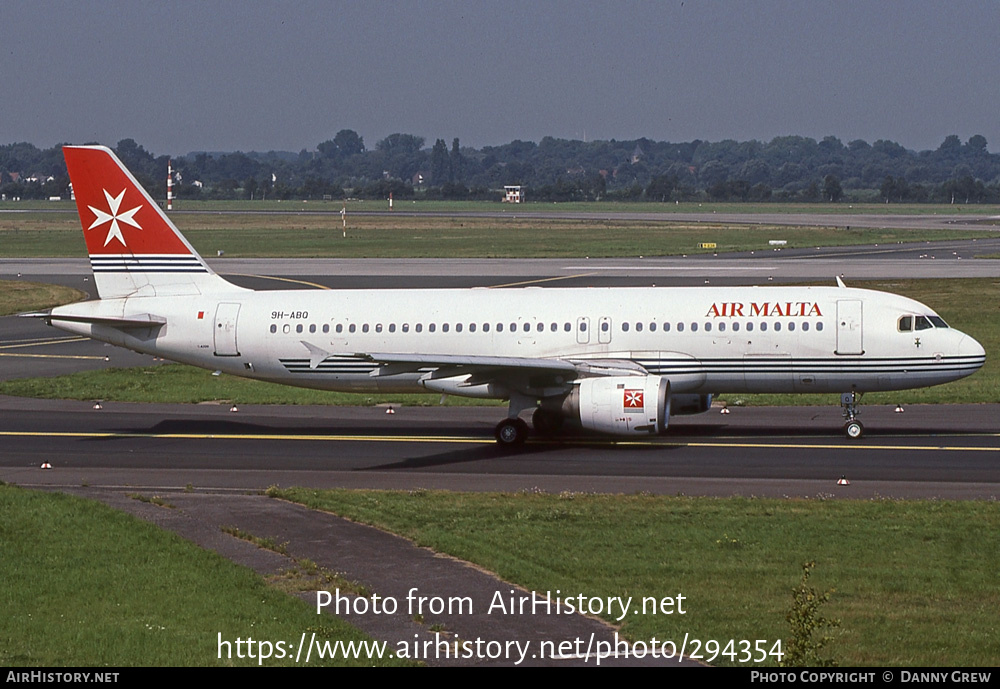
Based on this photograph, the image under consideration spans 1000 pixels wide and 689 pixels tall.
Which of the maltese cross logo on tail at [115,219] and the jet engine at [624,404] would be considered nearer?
the jet engine at [624,404]

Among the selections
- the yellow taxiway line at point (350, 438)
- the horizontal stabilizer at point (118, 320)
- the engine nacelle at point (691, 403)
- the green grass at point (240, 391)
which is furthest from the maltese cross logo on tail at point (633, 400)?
the horizontal stabilizer at point (118, 320)

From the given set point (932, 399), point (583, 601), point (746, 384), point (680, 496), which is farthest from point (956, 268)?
point (583, 601)

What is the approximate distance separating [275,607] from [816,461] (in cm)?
1717

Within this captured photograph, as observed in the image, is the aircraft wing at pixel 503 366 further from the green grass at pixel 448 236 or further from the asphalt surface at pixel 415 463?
the green grass at pixel 448 236

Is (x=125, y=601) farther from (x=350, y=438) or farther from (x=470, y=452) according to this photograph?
(x=350, y=438)

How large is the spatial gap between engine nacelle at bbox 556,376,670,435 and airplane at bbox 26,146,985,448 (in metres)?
0.04

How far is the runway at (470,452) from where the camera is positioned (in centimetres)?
2880

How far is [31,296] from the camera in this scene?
73562 mm

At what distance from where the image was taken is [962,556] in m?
20.9

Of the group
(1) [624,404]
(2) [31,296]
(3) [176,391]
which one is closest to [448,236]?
(2) [31,296]

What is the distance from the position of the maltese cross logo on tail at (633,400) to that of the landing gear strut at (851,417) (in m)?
6.16

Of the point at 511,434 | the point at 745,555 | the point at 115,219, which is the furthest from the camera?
the point at 115,219

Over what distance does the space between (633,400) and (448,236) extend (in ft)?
345

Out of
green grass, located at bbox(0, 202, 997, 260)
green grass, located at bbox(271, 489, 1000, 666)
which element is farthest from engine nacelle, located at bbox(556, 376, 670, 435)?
green grass, located at bbox(0, 202, 997, 260)
